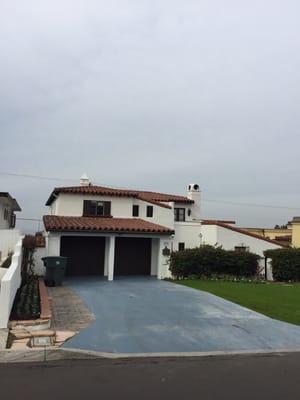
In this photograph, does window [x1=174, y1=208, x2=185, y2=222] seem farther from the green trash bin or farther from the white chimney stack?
the green trash bin

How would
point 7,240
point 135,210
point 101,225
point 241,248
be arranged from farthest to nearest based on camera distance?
point 135,210 → point 241,248 → point 101,225 → point 7,240

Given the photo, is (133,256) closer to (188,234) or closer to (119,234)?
(119,234)

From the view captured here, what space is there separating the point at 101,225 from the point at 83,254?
8.34ft

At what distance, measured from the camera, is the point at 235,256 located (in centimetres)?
2611

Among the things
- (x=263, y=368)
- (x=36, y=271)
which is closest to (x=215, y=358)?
(x=263, y=368)

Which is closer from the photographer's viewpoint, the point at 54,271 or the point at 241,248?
the point at 54,271

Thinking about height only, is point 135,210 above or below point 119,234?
above

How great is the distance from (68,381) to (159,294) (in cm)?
1101

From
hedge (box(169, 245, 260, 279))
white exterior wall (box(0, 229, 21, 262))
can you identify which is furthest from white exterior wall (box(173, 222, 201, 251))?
white exterior wall (box(0, 229, 21, 262))

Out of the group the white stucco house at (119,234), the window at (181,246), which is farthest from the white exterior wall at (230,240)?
the window at (181,246)

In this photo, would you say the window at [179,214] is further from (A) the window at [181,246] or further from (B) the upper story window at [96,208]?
(B) the upper story window at [96,208]

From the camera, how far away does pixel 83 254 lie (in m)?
25.8

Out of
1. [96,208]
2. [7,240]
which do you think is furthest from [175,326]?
[96,208]

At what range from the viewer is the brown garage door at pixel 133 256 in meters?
26.6
